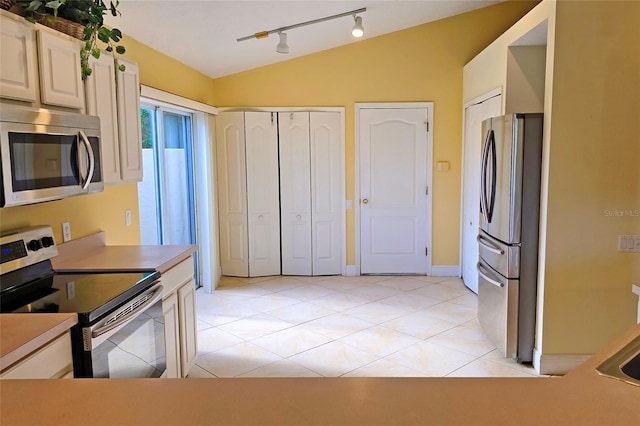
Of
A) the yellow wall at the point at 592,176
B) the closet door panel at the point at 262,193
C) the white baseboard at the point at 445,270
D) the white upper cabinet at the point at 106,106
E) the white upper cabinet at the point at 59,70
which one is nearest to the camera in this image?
the white upper cabinet at the point at 59,70

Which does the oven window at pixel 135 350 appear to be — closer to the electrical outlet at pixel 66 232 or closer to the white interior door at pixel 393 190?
the electrical outlet at pixel 66 232

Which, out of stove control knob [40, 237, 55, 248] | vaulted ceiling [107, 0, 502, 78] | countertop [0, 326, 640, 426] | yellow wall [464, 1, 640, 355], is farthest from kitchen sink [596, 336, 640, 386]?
vaulted ceiling [107, 0, 502, 78]

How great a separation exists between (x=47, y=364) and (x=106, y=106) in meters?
1.54

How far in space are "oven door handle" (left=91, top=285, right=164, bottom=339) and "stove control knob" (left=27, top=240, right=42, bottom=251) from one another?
0.61 m

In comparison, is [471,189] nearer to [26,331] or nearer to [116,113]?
[116,113]

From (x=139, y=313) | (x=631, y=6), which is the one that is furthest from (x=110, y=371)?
(x=631, y=6)

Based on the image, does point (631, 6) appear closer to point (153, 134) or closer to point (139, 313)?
point (139, 313)

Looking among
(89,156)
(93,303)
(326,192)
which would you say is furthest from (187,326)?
(326,192)

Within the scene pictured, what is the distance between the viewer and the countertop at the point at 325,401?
0.90 metres

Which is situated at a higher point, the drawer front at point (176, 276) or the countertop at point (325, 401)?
the countertop at point (325, 401)

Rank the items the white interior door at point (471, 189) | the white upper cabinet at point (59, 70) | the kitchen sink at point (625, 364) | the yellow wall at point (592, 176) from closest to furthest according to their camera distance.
→ 1. the kitchen sink at point (625, 364)
2. the white upper cabinet at point (59, 70)
3. the yellow wall at point (592, 176)
4. the white interior door at point (471, 189)

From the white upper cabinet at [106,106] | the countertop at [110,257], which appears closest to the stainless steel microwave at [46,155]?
the white upper cabinet at [106,106]

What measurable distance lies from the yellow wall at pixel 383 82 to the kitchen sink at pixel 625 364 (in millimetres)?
4527

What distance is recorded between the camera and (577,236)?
3139 mm
